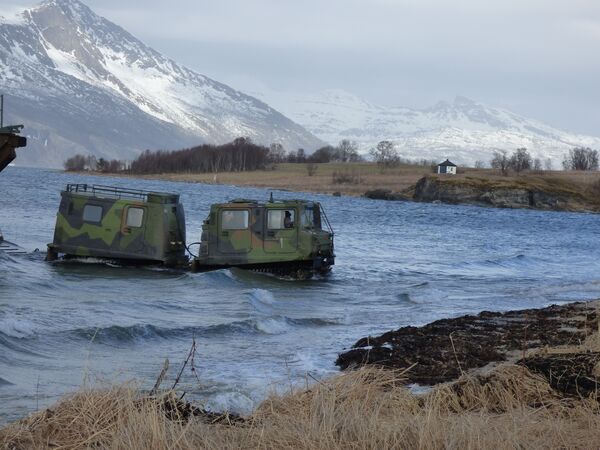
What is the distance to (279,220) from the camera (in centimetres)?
2814

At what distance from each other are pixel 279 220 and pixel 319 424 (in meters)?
20.6

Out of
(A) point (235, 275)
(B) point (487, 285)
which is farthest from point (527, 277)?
(A) point (235, 275)

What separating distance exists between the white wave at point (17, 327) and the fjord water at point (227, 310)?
4cm

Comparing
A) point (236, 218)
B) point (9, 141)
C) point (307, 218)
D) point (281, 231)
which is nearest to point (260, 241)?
point (281, 231)

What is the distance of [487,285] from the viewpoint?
30672 millimetres

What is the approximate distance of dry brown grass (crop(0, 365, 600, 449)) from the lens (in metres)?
7.15

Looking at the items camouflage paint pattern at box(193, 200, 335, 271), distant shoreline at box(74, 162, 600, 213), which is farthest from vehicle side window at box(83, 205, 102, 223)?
distant shoreline at box(74, 162, 600, 213)

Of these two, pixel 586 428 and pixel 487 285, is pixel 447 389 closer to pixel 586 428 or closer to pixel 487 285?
pixel 586 428

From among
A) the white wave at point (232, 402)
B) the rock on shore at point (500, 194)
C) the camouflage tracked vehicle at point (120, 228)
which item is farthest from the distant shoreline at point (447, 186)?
the white wave at point (232, 402)

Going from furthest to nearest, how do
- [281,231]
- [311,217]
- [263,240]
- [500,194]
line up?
[500,194], [311,217], [263,240], [281,231]

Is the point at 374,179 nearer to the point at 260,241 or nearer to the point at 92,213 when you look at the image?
the point at 260,241

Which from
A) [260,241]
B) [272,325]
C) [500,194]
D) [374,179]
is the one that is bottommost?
[272,325]

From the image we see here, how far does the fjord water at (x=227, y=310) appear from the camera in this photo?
13.4 meters

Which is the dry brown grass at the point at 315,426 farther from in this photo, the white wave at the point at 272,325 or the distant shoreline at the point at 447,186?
the distant shoreline at the point at 447,186
